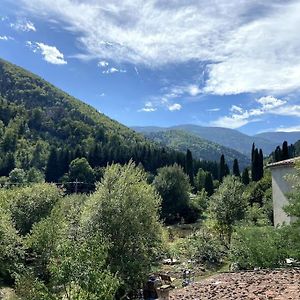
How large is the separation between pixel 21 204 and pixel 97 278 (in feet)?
102

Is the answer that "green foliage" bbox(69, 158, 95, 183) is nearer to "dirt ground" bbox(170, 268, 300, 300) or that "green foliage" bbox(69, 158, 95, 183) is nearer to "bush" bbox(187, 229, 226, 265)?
"bush" bbox(187, 229, 226, 265)

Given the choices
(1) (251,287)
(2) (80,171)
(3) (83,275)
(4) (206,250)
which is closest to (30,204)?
(4) (206,250)

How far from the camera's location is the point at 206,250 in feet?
137

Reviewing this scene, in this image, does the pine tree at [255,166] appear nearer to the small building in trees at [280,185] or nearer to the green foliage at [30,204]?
the green foliage at [30,204]

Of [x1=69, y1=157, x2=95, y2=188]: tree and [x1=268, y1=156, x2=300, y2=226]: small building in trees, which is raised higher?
[x1=69, y1=157, x2=95, y2=188]: tree

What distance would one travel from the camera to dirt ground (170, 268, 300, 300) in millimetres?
10719

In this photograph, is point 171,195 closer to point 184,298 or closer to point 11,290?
point 11,290

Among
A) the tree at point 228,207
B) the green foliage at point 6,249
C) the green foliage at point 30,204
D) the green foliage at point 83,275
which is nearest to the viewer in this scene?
the green foliage at point 83,275

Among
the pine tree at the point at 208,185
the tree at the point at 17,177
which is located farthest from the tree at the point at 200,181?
the tree at the point at 17,177

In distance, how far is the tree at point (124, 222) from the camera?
27062 millimetres

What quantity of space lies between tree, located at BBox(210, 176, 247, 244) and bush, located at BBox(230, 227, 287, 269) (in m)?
19.4

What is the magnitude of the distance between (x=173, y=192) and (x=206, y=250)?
43.7m

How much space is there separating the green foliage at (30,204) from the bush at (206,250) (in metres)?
14.7

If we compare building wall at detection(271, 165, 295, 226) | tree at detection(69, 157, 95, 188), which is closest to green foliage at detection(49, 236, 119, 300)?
building wall at detection(271, 165, 295, 226)
